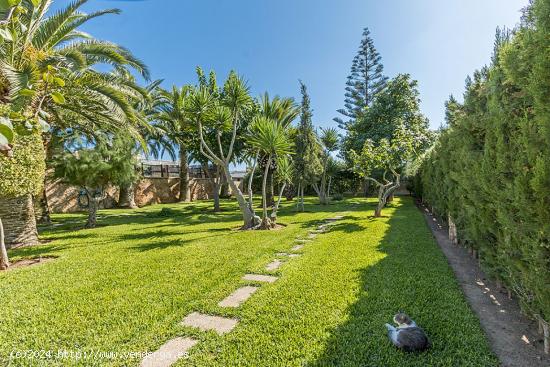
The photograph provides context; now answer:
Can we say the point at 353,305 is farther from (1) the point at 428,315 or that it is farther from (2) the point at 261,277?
(2) the point at 261,277

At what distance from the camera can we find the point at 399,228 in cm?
759

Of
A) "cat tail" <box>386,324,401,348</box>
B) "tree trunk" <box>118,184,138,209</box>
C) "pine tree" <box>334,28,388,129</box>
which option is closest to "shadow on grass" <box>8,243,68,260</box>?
"cat tail" <box>386,324,401,348</box>

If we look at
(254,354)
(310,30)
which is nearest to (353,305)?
(254,354)

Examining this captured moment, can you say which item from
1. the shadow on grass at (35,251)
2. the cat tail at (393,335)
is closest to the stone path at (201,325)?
the cat tail at (393,335)

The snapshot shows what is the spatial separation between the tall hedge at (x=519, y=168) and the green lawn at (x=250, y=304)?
661 millimetres

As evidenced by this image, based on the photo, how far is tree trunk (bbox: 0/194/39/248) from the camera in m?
6.16

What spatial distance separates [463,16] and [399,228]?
5.65 metres

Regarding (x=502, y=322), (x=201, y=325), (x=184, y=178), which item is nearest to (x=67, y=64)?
(x=201, y=325)

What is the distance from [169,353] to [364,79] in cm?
2701

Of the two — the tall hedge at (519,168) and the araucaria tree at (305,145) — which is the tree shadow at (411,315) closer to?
the tall hedge at (519,168)

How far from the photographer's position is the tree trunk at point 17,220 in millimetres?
6164

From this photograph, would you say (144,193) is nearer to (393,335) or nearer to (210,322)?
(210,322)

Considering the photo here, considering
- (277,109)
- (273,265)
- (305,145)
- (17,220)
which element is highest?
(277,109)

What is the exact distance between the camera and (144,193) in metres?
19.0
